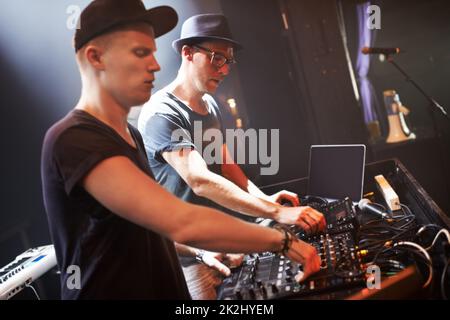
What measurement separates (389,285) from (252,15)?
2405 millimetres

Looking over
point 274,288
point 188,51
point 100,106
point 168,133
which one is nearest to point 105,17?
point 100,106

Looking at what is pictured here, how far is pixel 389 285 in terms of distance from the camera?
39.5 inches

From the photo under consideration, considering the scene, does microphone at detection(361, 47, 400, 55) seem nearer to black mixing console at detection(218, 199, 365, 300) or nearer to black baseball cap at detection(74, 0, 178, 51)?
black mixing console at detection(218, 199, 365, 300)

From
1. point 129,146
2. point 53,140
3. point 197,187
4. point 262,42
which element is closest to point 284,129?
point 262,42

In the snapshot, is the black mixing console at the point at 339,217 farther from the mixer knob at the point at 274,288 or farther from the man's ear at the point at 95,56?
the man's ear at the point at 95,56

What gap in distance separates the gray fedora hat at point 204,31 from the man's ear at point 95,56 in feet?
3.27

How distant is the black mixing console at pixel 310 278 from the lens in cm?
116

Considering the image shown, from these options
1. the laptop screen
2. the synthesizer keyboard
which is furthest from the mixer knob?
the synthesizer keyboard

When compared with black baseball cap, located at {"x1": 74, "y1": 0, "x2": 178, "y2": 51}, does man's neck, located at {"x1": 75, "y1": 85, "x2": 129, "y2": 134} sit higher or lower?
lower

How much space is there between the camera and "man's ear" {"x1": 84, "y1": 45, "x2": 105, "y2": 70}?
1.18 meters

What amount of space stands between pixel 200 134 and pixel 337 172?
28.7 inches

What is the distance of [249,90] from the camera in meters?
2.98

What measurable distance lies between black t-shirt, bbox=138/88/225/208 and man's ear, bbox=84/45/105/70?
24.8 inches

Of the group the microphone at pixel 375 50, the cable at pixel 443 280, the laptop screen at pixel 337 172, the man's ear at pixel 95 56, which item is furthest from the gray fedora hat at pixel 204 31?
the cable at pixel 443 280
